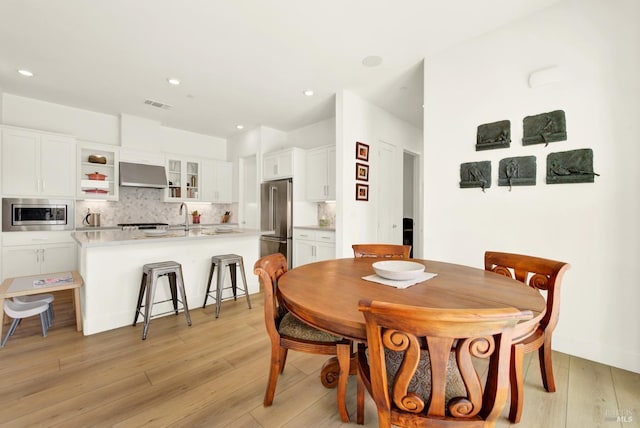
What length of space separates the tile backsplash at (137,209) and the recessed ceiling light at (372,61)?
15.0 ft

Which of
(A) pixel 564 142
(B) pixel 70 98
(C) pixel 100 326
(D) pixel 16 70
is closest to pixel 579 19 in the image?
(A) pixel 564 142

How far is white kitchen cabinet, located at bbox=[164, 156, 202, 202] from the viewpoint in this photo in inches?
214

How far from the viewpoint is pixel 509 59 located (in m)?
2.42

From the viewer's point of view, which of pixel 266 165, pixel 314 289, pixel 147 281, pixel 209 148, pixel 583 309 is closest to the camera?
pixel 314 289

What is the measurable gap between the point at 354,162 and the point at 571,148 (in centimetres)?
236

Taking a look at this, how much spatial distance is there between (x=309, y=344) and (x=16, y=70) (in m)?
4.77

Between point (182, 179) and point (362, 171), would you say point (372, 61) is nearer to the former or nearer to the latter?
point (362, 171)

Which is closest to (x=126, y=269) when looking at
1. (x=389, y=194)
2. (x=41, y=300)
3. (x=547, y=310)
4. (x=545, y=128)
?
(x=41, y=300)

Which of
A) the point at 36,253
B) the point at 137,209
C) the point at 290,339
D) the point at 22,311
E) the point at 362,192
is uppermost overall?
the point at 362,192

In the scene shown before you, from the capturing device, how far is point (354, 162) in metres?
3.95

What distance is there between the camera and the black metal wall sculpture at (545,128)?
216 centimetres

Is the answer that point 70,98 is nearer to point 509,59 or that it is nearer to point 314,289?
point 314,289

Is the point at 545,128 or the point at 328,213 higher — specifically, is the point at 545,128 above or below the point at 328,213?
above

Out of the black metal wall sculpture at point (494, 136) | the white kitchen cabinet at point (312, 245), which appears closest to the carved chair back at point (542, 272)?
the black metal wall sculpture at point (494, 136)
